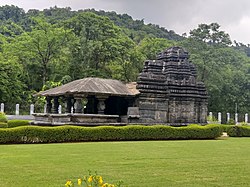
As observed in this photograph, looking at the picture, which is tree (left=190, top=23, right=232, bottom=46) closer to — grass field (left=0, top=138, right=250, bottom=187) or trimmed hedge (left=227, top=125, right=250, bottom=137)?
trimmed hedge (left=227, top=125, right=250, bottom=137)

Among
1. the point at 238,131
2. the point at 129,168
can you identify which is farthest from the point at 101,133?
the point at 238,131

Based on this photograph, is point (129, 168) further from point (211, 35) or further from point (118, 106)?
point (211, 35)

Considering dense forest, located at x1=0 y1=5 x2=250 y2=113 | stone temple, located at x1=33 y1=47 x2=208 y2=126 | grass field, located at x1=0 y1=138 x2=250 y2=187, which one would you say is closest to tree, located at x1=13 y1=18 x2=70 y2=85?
dense forest, located at x1=0 y1=5 x2=250 y2=113

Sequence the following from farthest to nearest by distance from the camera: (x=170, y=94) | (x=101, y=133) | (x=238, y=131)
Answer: (x=238, y=131) → (x=170, y=94) → (x=101, y=133)

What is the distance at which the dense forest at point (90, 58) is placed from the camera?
1400 inches

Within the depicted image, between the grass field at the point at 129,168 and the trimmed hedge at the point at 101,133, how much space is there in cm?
353

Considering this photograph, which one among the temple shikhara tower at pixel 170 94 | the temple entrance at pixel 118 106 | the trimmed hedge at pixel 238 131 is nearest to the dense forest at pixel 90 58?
the temple entrance at pixel 118 106

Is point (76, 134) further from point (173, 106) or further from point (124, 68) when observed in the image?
point (124, 68)

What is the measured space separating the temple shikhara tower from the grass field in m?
9.38

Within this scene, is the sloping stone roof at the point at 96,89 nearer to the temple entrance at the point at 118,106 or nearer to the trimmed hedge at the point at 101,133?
the temple entrance at the point at 118,106

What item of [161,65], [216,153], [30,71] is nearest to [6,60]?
[30,71]

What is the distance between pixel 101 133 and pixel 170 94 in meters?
6.53

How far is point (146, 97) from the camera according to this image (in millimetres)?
20438

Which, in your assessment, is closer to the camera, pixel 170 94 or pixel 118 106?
pixel 170 94
